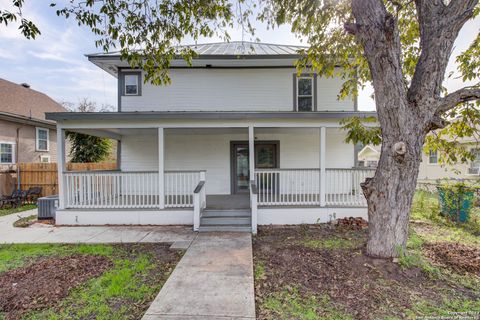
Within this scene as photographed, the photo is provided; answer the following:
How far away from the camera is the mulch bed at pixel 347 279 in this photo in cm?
305

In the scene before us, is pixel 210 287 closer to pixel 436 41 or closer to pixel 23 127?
pixel 436 41

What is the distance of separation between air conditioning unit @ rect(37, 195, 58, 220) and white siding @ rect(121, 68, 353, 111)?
12.5 feet

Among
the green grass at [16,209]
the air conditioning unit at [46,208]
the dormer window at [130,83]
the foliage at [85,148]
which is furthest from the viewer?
the foliage at [85,148]

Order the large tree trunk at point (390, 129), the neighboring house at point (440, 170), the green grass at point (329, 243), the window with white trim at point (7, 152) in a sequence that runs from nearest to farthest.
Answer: the large tree trunk at point (390, 129)
the green grass at point (329, 243)
the window with white trim at point (7, 152)
the neighboring house at point (440, 170)

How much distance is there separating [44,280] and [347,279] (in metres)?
4.76

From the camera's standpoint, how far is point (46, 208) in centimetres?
706

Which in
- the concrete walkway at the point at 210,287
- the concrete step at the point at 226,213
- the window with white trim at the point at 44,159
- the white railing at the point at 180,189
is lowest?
the concrete walkway at the point at 210,287

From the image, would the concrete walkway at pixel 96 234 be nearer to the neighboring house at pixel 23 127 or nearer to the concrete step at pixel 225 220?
the concrete step at pixel 225 220

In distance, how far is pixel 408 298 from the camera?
3.15 metres

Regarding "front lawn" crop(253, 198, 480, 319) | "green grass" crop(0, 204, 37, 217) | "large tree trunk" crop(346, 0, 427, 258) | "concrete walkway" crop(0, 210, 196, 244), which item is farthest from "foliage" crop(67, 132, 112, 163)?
"large tree trunk" crop(346, 0, 427, 258)

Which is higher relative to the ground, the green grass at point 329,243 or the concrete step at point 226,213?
the concrete step at point 226,213

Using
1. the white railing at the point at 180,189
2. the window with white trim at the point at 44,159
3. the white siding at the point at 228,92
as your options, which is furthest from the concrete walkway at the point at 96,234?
the window with white trim at the point at 44,159

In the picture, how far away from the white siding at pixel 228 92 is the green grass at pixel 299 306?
6.69m

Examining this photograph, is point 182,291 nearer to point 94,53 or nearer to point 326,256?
point 326,256
